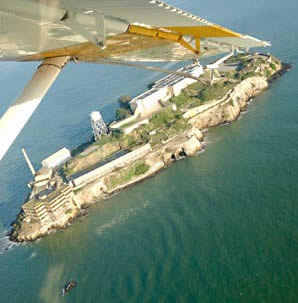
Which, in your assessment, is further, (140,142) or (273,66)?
(273,66)

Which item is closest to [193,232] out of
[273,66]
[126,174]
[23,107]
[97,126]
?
[126,174]

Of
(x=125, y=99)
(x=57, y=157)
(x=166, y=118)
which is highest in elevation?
(x=125, y=99)

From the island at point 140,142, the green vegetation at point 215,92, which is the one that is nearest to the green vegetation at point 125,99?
the island at point 140,142

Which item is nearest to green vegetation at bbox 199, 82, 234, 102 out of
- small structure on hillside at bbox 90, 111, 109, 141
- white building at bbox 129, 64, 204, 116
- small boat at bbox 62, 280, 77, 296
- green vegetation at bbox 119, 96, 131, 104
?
white building at bbox 129, 64, 204, 116

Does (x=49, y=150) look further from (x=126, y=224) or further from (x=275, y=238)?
(x=275, y=238)

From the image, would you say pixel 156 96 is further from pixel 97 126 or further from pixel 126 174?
pixel 126 174

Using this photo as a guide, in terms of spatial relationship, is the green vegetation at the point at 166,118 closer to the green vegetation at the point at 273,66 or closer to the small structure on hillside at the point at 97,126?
the green vegetation at the point at 273,66

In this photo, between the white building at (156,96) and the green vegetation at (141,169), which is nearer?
the green vegetation at (141,169)
